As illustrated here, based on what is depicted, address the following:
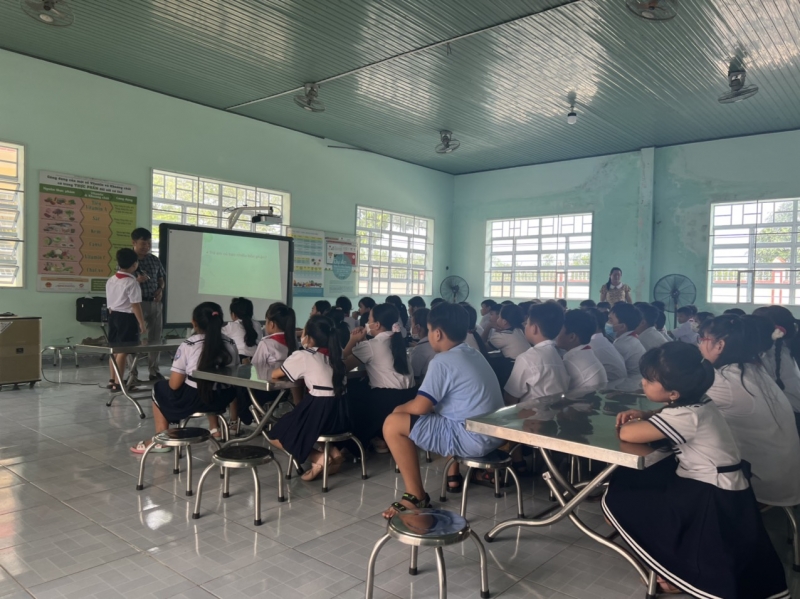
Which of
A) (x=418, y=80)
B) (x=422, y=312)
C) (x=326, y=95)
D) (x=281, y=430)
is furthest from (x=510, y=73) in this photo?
(x=281, y=430)

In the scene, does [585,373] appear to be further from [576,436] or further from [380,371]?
[576,436]

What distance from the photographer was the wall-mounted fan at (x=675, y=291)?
335 inches

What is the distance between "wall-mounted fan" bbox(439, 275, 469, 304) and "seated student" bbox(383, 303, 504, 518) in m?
8.51

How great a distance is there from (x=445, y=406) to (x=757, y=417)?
1255 millimetres

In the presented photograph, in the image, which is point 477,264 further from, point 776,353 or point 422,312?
point 776,353

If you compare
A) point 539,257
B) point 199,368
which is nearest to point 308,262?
point 539,257

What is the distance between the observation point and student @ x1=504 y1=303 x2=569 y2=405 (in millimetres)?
2986

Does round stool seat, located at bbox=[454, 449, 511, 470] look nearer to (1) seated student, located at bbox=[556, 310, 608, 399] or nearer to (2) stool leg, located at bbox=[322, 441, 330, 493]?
(1) seated student, located at bbox=[556, 310, 608, 399]

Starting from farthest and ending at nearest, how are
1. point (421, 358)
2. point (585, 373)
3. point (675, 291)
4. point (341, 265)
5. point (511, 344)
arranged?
point (341, 265) → point (675, 291) → point (511, 344) → point (421, 358) → point (585, 373)

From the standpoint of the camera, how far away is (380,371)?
11.6ft

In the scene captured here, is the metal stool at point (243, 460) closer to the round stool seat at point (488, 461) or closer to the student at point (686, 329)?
the round stool seat at point (488, 461)

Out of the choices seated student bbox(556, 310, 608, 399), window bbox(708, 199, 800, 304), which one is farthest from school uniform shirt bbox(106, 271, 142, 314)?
window bbox(708, 199, 800, 304)

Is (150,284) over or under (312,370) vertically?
over

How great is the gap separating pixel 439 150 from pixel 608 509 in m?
6.76
